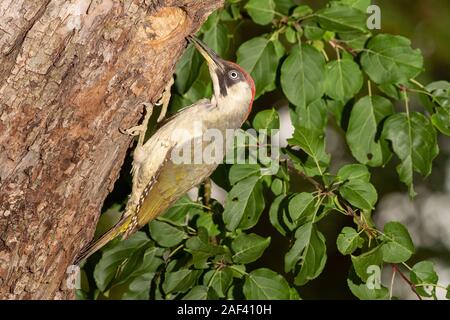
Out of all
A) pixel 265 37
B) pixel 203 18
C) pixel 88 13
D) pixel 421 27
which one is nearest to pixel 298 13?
pixel 265 37

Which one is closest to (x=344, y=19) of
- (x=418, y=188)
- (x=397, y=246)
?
(x=397, y=246)

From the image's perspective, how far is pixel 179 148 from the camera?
11.7ft

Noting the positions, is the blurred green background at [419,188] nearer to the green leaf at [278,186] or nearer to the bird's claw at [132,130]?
the green leaf at [278,186]

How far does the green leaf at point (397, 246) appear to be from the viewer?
9.41ft

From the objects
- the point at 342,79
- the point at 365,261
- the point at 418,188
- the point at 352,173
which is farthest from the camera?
the point at 418,188

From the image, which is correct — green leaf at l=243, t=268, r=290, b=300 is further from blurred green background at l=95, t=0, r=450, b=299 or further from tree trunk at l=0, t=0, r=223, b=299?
blurred green background at l=95, t=0, r=450, b=299

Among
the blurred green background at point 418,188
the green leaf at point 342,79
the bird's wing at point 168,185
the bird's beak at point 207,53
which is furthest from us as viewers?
the blurred green background at point 418,188

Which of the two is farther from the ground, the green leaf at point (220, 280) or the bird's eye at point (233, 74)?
the bird's eye at point (233, 74)

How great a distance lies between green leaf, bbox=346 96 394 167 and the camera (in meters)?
3.34

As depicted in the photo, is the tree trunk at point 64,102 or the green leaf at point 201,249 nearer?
the tree trunk at point 64,102

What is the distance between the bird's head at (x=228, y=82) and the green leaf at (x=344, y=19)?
1.40ft

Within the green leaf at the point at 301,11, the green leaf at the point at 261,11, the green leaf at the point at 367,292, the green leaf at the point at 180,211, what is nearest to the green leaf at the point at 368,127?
the green leaf at the point at 301,11

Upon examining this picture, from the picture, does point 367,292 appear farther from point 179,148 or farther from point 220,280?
point 179,148

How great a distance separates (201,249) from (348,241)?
1.95 ft
